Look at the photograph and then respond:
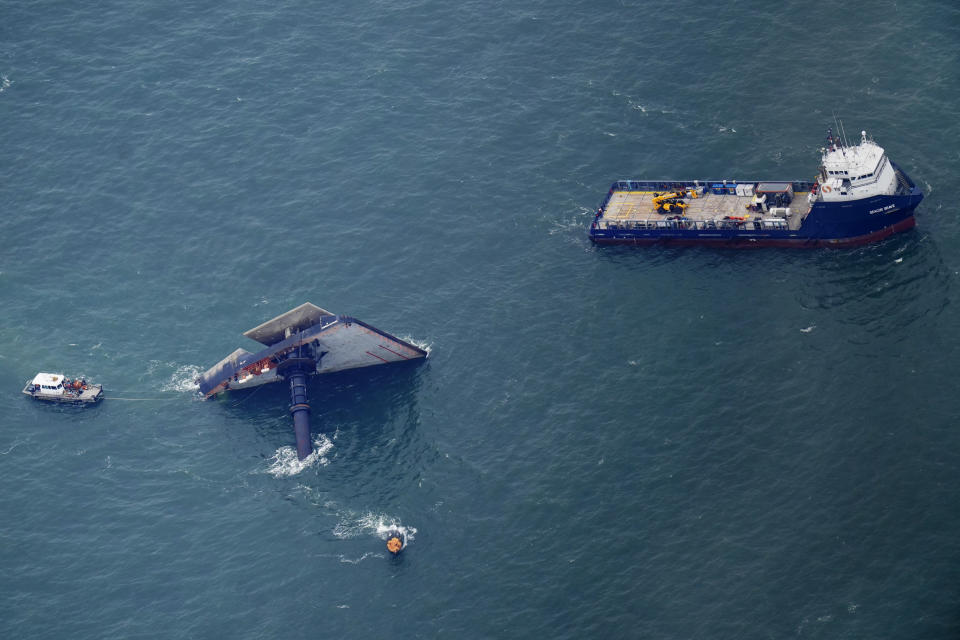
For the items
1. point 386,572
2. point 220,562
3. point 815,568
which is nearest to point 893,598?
point 815,568

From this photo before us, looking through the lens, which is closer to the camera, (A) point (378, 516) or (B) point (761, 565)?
(B) point (761, 565)

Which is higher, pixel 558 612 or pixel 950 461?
pixel 950 461

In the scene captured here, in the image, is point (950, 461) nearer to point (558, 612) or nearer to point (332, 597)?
point (558, 612)

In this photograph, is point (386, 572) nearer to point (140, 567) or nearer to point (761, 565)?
point (140, 567)

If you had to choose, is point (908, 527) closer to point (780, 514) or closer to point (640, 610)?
point (780, 514)

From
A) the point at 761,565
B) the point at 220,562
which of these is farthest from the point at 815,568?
the point at 220,562

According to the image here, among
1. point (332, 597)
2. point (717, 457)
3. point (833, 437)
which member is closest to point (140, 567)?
point (332, 597)

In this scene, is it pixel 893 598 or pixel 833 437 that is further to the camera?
pixel 833 437
